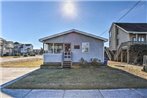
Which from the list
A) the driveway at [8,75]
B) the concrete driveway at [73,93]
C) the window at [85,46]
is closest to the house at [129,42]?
the window at [85,46]

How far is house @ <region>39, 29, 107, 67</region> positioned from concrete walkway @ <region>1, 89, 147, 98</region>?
12.9 m

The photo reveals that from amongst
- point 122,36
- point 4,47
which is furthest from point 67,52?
point 4,47

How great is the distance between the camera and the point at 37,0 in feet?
55.0

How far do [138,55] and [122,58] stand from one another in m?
5.11

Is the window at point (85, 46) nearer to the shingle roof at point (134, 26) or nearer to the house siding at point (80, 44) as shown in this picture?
the house siding at point (80, 44)

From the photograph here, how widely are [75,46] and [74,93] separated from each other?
Answer: 13.8 meters

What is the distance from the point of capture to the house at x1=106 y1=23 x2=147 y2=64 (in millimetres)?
26109

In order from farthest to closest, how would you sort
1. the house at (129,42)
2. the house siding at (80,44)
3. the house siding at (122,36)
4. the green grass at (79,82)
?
the house siding at (122,36), the house at (129,42), the house siding at (80,44), the green grass at (79,82)

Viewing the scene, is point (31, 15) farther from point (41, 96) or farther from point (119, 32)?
point (119, 32)

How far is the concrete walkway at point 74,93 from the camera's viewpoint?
7164 millimetres

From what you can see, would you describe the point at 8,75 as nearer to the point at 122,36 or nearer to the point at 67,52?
the point at 67,52

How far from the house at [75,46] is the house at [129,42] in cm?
720

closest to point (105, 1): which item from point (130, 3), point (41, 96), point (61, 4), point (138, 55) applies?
point (130, 3)

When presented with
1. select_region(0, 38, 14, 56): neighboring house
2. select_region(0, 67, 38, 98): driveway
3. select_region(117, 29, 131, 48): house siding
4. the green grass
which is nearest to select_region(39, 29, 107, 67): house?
select_region(0, 67, 38, 98): driveway
